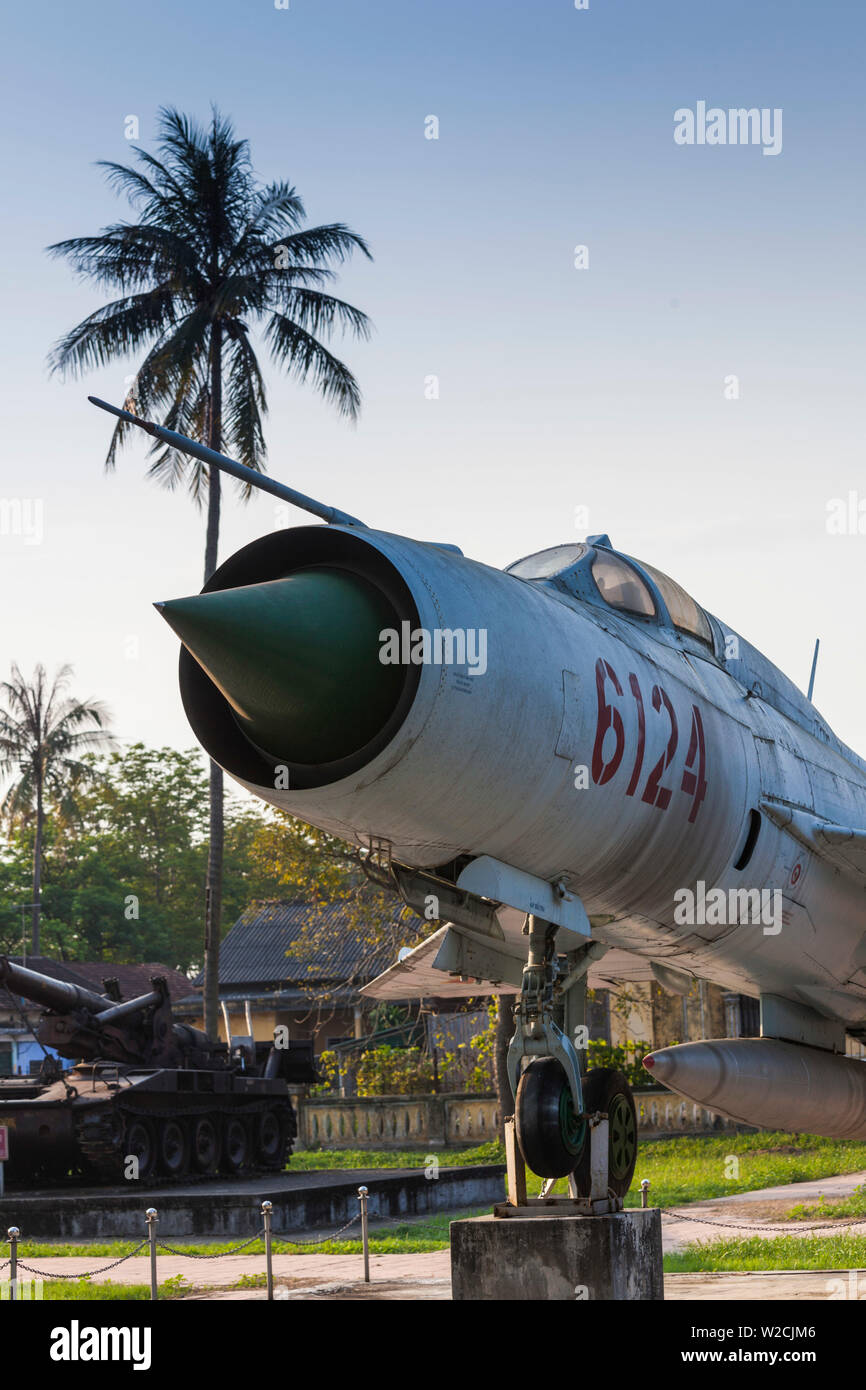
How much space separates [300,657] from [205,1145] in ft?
64.5

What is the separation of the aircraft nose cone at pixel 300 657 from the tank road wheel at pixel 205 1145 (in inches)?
742

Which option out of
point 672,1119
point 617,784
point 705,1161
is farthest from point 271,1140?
point 617,784

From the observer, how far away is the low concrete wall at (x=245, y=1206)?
17.0m

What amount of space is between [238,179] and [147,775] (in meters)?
48.2

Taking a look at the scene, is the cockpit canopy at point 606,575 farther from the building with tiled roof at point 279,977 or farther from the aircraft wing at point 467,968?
the building with tiled roof at point 279,977

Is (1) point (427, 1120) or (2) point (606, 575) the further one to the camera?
(1) point (427, 1120)

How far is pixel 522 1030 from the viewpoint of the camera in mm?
6820

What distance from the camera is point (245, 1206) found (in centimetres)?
1698

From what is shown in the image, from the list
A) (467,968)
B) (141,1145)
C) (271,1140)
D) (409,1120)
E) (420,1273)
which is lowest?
(409,1120)

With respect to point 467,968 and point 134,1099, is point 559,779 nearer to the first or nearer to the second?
point 467,968

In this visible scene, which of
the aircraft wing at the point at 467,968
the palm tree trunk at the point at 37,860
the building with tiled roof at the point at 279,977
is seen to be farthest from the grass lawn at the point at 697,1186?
the palm tree trunk at the point at 37,860

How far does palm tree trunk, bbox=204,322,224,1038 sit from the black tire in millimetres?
1841

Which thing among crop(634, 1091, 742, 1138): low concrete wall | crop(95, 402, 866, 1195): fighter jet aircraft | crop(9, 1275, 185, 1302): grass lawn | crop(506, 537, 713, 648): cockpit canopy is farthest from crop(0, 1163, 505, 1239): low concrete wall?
crop(506, 537, 713, 648): cockpit canopy
